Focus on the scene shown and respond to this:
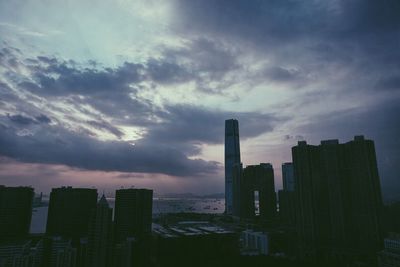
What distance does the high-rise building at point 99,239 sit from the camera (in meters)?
50.6

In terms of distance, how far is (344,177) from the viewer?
72.1m

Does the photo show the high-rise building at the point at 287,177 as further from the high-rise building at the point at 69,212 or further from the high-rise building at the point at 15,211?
the high-rise building at the point at 15,211

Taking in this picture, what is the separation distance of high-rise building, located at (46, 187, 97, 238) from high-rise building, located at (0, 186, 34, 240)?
6.76m

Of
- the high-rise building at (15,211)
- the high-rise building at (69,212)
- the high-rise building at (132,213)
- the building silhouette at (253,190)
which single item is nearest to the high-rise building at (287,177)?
the building silhouette at (253,190)

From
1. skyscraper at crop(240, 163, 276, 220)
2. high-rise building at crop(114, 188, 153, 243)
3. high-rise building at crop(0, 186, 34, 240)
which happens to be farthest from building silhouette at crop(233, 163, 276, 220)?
high-rise building at crop(0, 186, 34, 240)

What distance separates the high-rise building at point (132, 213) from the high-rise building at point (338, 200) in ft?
151

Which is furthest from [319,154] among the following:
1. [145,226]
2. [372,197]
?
[145,226]

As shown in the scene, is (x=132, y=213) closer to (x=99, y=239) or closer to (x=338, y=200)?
(x=99, y=239)

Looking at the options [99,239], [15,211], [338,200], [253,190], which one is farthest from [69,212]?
[253,190]

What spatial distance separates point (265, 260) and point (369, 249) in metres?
24.5

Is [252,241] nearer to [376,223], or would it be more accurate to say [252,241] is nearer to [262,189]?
[376,223]

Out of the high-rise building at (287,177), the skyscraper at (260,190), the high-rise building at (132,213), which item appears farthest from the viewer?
the high-rise building at (287,177)

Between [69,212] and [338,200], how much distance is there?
3139 inches

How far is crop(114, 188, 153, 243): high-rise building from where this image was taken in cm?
8238
